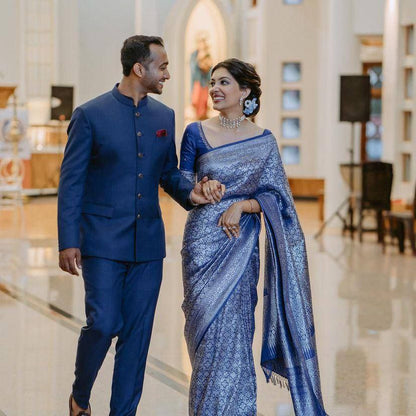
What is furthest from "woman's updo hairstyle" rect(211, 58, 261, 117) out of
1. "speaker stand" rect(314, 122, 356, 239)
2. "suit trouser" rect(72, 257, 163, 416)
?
"speaker stand" rect(314, 122, 356, 239)

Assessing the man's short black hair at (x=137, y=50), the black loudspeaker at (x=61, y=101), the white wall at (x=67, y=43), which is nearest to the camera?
the man's short black hair at (x=137, y=50)

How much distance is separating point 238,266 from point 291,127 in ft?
54.3

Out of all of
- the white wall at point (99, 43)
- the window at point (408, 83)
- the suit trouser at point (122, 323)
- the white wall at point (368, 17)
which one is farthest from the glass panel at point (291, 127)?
the suit trouser at point (122, 323)

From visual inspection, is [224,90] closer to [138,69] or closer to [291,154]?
[138,69]

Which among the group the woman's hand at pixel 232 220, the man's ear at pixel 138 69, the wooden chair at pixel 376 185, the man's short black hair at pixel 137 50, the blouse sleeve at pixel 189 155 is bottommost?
the wooden chair at pixel 376 185

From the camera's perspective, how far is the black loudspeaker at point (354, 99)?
13773mm

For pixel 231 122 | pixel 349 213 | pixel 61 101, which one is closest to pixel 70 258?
pixel 231 122

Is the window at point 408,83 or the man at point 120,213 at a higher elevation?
the window at point 408,83

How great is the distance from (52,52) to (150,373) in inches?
665

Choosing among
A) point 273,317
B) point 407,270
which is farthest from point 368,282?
point 273,317

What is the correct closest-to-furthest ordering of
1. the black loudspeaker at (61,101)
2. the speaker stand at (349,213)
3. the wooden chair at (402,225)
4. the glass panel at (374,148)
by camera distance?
the wooden chair at (402,225) < the speaker stand at (349,213) < the black loudspeaker at (61,101) < the glass panel at (374,148)

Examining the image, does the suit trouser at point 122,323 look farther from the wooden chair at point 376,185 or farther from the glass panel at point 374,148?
the glass panel at point 374,148

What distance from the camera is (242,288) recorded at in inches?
172

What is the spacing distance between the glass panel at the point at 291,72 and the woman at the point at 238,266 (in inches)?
642
